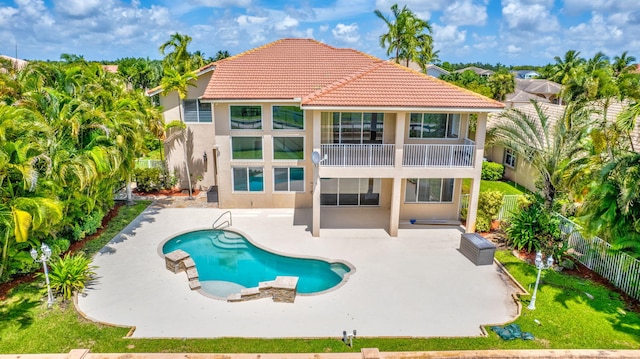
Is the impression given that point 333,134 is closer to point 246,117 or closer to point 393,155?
point 393,155

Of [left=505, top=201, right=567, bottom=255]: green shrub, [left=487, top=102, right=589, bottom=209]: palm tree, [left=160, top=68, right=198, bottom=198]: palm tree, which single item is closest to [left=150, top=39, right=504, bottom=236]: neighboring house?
[left=160, top=68, right=198, bottom=198]: palm tree

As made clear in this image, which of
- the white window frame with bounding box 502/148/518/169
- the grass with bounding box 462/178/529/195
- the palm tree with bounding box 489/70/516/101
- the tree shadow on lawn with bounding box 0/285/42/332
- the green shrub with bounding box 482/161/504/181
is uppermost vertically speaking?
the palm tree with bounding box 489/70/516/101

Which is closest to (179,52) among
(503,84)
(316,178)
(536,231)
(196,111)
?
(196,111)

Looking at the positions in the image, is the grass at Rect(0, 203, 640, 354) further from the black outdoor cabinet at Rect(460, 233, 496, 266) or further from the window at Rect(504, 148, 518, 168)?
the window at Rect(504, 148, 518, 168)

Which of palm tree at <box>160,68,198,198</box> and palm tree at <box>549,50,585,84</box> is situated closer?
palm tree at <box>160,68,198,198</box>

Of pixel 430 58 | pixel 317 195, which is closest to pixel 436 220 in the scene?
pixel 317 195

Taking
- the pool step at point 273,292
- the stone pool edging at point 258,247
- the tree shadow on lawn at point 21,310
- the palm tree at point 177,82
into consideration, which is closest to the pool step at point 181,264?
the stone pool edging at point 258,247

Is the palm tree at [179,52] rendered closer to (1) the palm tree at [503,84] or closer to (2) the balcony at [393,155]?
(2) the balcony at [393,155]
